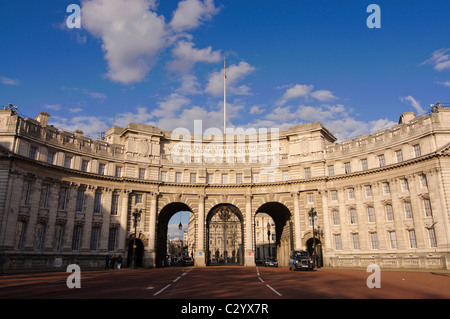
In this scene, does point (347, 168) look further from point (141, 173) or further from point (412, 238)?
point (141, 173)

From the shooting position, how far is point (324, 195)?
159 feet

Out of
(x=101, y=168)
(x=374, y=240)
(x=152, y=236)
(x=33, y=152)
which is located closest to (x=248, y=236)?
(x=152, y=236)

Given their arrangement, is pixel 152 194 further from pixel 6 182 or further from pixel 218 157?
pixel 6 182

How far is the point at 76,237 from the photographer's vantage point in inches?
1734

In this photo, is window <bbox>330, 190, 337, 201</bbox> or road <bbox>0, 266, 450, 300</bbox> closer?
road <bbox>0, 266, 450, 300</bbox>

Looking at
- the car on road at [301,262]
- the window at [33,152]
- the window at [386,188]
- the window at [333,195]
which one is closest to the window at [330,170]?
the window at [333,195]

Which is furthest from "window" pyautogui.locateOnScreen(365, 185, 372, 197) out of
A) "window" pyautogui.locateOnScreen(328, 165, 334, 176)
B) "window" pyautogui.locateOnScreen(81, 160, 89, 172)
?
"window" pyautogui.locateOnScreen(81, 160, 89, 172)

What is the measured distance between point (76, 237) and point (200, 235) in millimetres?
16626

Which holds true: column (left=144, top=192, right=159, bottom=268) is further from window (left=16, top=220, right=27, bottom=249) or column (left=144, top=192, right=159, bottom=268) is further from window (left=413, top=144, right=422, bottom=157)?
window (left=413, top=144, right=422, bottom=157)

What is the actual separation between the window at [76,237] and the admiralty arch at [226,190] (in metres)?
0.13

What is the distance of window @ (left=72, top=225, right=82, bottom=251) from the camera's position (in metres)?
43.6

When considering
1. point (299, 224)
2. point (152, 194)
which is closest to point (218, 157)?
point (152, 194)

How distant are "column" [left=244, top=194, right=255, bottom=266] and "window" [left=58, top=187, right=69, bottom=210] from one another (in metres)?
24.6
